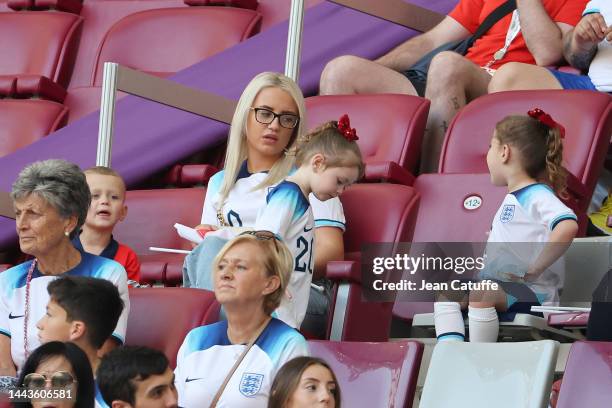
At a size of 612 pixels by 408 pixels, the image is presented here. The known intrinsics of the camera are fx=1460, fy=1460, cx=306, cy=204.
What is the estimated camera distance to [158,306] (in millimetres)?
2926

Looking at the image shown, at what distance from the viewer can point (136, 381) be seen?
2301 millimetres

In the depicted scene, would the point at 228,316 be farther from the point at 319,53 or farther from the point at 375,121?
the point at 319,53

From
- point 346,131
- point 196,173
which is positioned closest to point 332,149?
point 346,131

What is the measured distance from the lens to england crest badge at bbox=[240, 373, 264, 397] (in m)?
2.57

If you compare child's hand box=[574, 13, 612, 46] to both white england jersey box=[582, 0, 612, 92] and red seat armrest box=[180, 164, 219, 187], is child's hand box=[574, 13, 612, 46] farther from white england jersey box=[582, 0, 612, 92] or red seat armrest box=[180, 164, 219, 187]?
red seat armrest box=[180, 164, 219, 187]

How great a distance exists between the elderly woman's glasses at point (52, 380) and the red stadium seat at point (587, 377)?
833mm

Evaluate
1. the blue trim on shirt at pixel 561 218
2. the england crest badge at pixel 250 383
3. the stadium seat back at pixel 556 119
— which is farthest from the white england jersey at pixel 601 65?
the england crest badge at pixel 250 383

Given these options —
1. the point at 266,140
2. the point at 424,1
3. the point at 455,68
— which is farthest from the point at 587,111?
the point at 424,1

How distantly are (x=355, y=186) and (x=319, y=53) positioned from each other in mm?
958

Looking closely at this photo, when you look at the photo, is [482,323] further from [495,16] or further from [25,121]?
[25,121]

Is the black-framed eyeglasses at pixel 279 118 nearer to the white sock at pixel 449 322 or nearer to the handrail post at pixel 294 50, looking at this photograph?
the handrail post at pixel 294 50

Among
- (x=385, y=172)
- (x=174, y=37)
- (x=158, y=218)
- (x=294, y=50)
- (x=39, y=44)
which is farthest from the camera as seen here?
(x=39, y=44)

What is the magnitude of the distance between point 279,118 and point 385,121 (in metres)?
0.50

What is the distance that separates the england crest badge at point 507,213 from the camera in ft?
10.2
